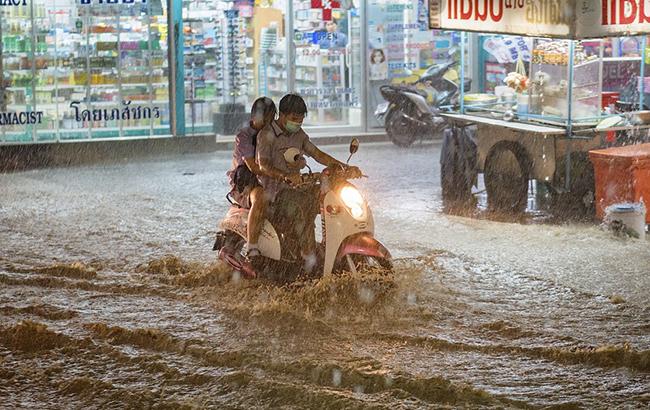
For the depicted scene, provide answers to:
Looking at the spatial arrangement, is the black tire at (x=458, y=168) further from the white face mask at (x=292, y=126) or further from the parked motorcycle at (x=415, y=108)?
the white face mask at (x=292, y=126)

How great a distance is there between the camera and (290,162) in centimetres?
816

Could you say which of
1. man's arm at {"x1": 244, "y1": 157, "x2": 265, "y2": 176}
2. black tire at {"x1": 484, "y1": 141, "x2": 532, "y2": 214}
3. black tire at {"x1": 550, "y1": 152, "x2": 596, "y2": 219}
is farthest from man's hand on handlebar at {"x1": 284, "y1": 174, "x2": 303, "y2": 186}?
black tire at {"x1": 484, "y1": 141, "x2": 532, "y2": 214}

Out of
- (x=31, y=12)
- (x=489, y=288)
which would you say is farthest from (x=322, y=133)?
(x=489, y=288)

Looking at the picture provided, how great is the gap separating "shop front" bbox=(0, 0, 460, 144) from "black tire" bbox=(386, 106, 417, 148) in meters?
0.91

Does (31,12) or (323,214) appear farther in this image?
(31,12)

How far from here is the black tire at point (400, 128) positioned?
16812 mm

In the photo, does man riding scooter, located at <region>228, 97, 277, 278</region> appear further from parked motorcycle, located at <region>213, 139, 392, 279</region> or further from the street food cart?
the street food cart

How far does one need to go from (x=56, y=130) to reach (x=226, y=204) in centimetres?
484

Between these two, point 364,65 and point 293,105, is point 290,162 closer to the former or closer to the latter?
point 293,105

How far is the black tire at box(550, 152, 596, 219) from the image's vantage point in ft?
36.2

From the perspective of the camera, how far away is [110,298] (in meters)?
8.13

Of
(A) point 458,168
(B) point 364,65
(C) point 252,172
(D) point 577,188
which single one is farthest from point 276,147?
(B) point 364,65

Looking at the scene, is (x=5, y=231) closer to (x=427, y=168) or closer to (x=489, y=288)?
(x=489, y=288)

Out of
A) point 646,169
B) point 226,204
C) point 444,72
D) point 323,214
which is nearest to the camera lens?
point 323,214
